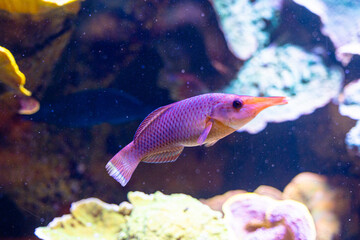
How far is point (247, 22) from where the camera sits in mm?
3121

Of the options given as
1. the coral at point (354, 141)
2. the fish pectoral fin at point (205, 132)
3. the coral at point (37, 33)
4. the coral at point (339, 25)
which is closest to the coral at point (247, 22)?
the coral at point (339, 25)

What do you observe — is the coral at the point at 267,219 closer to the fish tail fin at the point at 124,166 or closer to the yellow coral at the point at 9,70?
the fish tail fin at the point at 124,166

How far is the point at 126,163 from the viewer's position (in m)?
1.90

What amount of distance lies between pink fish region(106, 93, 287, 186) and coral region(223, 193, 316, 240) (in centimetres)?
111

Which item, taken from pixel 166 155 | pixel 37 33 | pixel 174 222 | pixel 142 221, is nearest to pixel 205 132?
pixel 166 155

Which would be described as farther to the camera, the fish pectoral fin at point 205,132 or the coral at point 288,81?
the coral at point 288,81

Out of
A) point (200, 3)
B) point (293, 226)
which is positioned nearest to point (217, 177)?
point (293, 226)

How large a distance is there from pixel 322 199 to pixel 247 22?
2199mm

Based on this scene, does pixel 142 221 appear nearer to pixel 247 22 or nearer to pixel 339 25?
pixel 247 22

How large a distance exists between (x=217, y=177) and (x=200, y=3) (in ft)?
6.84

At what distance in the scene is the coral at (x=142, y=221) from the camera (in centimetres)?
219

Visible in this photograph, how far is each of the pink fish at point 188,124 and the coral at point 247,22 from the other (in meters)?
1.37

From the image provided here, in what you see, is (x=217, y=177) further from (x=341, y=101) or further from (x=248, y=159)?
(x=341, y=101)

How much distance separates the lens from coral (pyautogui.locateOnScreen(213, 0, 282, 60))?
117 inches
